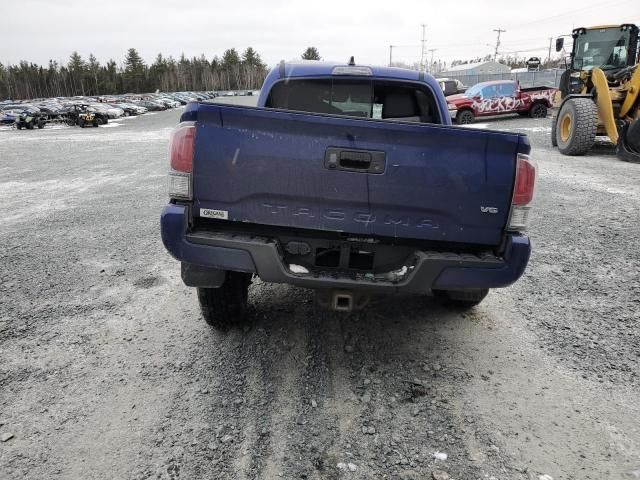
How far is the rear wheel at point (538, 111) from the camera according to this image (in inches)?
824

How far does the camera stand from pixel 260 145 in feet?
8.47

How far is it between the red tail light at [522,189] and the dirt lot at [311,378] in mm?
1067

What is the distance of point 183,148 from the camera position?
8.57ft

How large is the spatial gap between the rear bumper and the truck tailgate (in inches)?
5.6

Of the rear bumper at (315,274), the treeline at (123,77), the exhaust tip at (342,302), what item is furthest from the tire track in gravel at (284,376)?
the treeline at (123,77)

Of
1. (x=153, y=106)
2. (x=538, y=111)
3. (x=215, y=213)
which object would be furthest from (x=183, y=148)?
(x=153, y=106)

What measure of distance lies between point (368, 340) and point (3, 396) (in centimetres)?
233

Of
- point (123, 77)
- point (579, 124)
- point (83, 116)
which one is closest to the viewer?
point (579, 124)

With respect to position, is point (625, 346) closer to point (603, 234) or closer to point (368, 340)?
point (368, 340)

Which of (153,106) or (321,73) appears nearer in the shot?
(321,73)

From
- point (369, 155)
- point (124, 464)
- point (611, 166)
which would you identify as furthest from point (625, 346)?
point (611, 166)

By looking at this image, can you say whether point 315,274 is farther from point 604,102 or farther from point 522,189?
point 604,102

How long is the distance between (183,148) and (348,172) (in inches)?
36.8

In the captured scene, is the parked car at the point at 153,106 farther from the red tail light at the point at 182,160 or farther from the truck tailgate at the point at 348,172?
the truck tailgate at the point at 348,172
